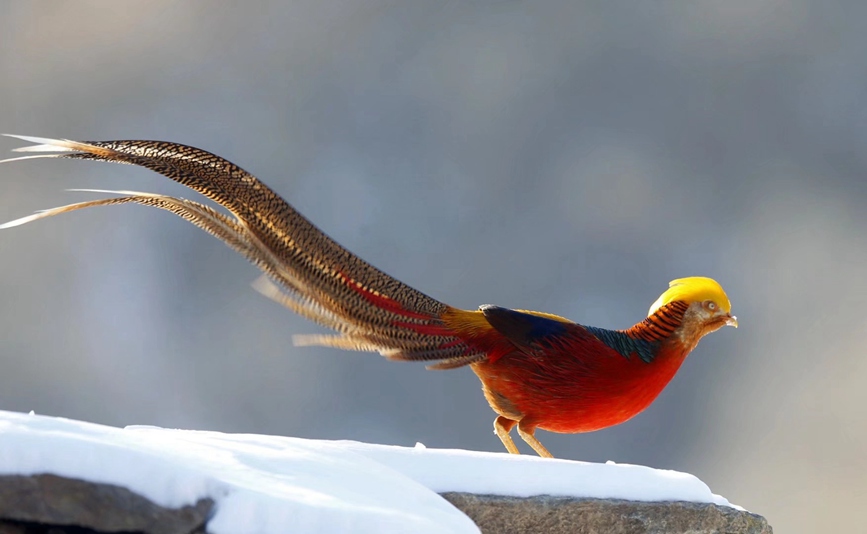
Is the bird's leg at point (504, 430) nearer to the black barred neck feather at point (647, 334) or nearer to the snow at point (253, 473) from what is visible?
the black barred neck feather at point (647, 334)

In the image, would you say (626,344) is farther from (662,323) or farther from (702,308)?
(702,308)

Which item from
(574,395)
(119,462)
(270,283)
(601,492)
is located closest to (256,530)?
(119,462)

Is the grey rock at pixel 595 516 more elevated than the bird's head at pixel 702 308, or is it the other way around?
the bird's head at pixel 702 308

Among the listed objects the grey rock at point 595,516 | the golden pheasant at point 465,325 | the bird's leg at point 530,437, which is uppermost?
the golden pheasant at point 465,325

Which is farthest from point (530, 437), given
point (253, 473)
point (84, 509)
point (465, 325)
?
point (84, 509)

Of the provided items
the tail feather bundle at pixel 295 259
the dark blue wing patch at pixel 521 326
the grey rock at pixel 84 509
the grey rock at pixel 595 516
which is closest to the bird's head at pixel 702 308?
the dark blue wing patch at pixel 521 326

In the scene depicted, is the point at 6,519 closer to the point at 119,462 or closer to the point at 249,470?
the point at 119,462

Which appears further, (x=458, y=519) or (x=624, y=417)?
(x=624, y=417)
